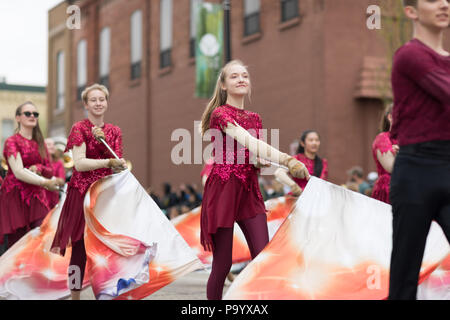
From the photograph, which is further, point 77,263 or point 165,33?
point 165,33

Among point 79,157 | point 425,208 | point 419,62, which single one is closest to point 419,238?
point 425,208

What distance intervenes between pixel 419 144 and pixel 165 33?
25.2m

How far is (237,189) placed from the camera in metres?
5.68

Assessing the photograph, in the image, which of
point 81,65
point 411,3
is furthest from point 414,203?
point 81,65

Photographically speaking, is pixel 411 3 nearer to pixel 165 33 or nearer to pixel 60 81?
pixel 165 33

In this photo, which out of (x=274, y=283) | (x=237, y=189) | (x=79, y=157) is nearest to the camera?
(x=274, y=283)

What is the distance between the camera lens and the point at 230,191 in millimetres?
5641

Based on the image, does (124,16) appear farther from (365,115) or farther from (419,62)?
(419,62)

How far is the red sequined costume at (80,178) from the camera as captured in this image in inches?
267

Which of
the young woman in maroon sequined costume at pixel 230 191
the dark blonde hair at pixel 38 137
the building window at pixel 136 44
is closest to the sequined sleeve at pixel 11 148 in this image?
the dark blonde hair at pixel 38 137

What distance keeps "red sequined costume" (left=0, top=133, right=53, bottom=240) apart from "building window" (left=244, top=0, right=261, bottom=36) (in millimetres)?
14263

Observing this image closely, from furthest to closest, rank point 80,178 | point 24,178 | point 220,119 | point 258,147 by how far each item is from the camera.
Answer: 1. point 24,178
2. point 80,178
3. point 220,119
4. point 258,147

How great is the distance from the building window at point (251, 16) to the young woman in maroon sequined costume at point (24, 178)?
46.7ft
